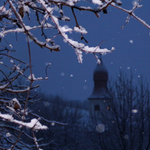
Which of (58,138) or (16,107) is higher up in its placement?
(16,107)

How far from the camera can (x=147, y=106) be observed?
41.7 feet

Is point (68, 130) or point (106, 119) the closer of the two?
point (106, 119)

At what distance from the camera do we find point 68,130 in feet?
81.1

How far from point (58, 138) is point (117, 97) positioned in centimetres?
1235

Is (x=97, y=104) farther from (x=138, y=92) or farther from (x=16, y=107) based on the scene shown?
(x=16, y=107)

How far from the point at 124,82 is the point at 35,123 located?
42.1 feet

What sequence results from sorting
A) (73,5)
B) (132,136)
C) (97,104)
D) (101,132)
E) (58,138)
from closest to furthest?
(73,5), (132,136), (101,132), (58,138), (97,104)

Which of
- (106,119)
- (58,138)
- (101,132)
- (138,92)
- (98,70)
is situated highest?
(98,70)

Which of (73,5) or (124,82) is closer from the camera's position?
(73,5)

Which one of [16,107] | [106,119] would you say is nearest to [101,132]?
[106,119]

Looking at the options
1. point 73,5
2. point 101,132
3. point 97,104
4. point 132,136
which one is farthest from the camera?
point 97,104

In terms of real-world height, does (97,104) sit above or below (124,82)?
below

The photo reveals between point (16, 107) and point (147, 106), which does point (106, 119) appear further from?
point (16, 107)

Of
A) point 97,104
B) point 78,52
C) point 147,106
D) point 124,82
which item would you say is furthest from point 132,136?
point 97,104
